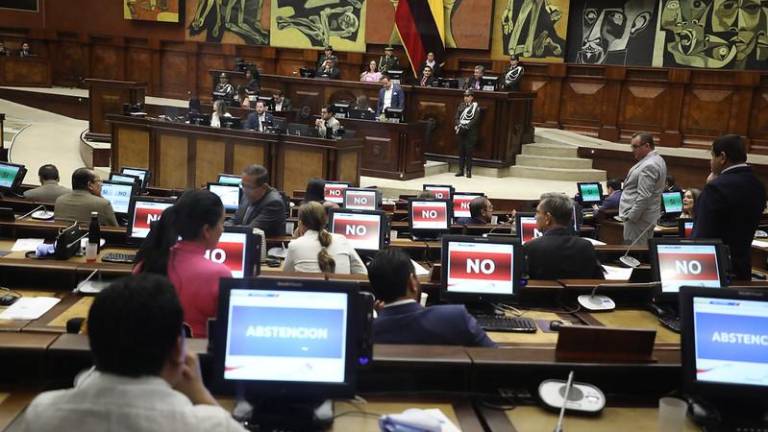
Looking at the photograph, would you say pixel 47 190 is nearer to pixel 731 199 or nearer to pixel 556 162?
pixel 731 199

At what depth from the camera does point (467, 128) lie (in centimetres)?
A: 1291

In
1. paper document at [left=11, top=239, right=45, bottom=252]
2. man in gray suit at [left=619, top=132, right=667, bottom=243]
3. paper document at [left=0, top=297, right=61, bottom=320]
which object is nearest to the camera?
paper document at [left=0, top=297, right=61, bottom=320]

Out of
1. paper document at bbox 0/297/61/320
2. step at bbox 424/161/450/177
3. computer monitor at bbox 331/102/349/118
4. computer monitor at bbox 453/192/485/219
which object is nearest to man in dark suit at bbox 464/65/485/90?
step at bbox 424/161/450/177

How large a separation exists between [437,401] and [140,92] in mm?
13576

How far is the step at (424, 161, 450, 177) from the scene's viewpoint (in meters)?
13.4

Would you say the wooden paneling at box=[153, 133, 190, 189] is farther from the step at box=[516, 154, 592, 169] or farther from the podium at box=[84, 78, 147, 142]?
the step at box=[516, 154, 592, 169]

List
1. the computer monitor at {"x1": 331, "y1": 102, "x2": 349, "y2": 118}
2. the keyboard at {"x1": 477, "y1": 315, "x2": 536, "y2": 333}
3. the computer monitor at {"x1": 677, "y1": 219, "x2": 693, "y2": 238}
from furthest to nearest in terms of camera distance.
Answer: the computer monitor at {"x1": 331, "y1": 102, "x2": 349, "y2": 118} → the computer monitor at {"x1": 677, "y1": 219, "x2": 693, "y2": 238} → the keyboard at {"x1": 477, "y1": 315, "x2": 536, "y2": 333}

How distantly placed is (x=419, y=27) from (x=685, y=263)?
11.9 m

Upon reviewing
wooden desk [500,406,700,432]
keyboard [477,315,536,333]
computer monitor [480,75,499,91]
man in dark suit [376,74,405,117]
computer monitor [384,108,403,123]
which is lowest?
keyboard [477,315,536,333]

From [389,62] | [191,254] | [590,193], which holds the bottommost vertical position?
[590,193]

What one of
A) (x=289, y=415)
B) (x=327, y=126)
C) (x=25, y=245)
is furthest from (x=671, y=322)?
(x=327, y=126)

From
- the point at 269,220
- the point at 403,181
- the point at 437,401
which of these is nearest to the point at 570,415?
the point at 437,401

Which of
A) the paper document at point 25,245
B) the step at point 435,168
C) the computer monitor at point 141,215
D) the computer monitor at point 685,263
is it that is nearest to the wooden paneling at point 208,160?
the step at point 435,168

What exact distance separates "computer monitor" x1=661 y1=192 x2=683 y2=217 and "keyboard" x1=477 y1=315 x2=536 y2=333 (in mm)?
5381
